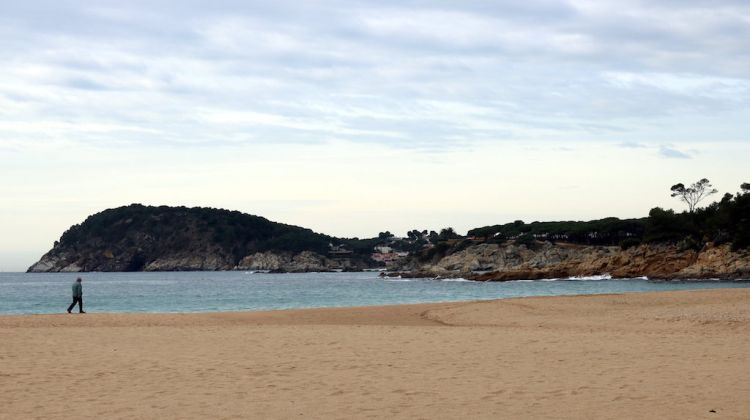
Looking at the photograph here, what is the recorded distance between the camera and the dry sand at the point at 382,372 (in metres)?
12.7

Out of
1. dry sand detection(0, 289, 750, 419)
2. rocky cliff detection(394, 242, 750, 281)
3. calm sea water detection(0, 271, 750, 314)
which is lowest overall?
calm sea water detection(0, 271, 750, 314)

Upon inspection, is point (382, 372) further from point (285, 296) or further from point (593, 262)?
point (593, 262)

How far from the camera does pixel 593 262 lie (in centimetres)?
13975

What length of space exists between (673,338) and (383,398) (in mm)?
12034

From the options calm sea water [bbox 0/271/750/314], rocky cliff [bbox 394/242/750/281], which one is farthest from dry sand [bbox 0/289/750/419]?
rocky cliff [bbox 394/242/750/281]

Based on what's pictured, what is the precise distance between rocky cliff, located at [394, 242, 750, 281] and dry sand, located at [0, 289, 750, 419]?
9402 cm

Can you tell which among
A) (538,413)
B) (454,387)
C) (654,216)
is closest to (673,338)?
(454,387)

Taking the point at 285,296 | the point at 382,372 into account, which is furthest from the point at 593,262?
the point at 382,372

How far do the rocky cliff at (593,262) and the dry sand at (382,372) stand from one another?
308ft

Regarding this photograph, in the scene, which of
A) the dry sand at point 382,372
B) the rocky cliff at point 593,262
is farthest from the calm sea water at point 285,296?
the dry sand at point 382,372

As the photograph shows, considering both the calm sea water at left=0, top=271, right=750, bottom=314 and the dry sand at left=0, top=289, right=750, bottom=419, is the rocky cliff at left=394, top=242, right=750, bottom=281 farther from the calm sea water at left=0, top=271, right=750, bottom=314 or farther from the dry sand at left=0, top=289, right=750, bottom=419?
the dry sand at left=0, top=289, right=750, bottom=419

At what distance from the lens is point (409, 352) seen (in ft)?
64.8

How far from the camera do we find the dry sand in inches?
499

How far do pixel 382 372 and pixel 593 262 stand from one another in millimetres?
129142
